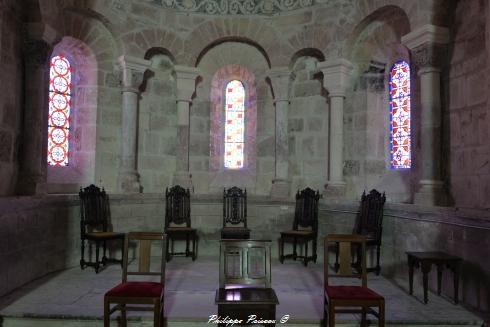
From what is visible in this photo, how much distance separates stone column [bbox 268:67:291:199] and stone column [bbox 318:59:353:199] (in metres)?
0.70

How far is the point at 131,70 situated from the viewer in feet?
23.8

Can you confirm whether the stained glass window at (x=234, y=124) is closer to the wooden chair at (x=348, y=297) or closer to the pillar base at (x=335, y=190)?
the pillar base at (x=335, y=190)

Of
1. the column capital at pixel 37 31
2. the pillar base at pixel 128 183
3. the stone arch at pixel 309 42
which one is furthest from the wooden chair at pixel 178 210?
the stone arch at pixel 309 42

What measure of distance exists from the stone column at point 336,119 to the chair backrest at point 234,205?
1.39 metres

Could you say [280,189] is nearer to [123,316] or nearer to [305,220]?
[305,220]

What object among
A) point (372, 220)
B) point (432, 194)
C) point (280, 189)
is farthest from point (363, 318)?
point (280, 189)

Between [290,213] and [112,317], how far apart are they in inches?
154

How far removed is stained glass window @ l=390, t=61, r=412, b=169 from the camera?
6.95 meters

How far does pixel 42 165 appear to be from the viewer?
6000mm

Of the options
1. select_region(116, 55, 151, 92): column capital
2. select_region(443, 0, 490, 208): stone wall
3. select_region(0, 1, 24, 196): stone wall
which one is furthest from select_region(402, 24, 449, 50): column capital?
select_region(0, 1, 24, 196): stone wall

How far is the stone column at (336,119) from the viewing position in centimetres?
713

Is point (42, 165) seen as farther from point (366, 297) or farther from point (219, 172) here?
point (366, 297)

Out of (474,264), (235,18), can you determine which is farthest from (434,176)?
(235,18)

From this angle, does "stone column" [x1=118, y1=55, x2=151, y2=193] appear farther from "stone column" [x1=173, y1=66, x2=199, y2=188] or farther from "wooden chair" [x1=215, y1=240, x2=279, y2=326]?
"wooden chair" [x1=215, y1=240, x2=279, y2=326]
